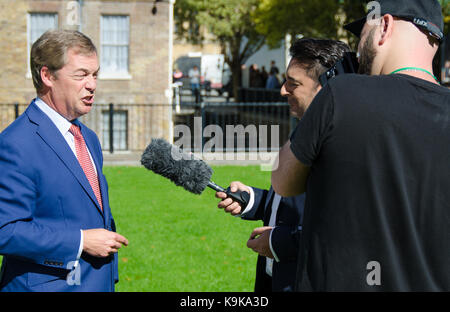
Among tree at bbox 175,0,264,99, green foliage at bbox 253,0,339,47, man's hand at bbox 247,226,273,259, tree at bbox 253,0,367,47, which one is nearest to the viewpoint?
man's hand at bbox 247,226,273,259

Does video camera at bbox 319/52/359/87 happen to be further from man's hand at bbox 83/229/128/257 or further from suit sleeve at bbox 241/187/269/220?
man's hand at bbox 83/229/128/257

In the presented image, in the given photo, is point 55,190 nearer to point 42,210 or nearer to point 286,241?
point 42,210

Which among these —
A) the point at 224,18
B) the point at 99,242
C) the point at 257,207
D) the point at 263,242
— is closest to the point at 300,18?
the point at 224,18

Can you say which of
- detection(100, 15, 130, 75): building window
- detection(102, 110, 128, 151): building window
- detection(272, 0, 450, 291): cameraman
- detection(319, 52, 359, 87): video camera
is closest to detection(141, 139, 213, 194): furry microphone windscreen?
detection(319, 52, 359, 87): video camera

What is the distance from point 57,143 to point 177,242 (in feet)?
15.6

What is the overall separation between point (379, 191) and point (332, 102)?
0.38 metres

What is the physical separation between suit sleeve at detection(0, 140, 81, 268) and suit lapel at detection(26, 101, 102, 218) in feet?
0.63

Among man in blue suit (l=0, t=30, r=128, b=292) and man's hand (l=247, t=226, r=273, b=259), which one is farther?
man's hand (l=247, t=226, r=273, b=259)

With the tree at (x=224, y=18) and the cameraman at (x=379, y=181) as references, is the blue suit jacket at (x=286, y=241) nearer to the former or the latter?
the cameraman at (x=379, y=181)

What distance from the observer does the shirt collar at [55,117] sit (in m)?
3.03

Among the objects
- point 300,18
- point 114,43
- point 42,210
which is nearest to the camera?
point 42,210

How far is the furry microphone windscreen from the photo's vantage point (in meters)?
3.19

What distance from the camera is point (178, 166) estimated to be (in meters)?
3.20
